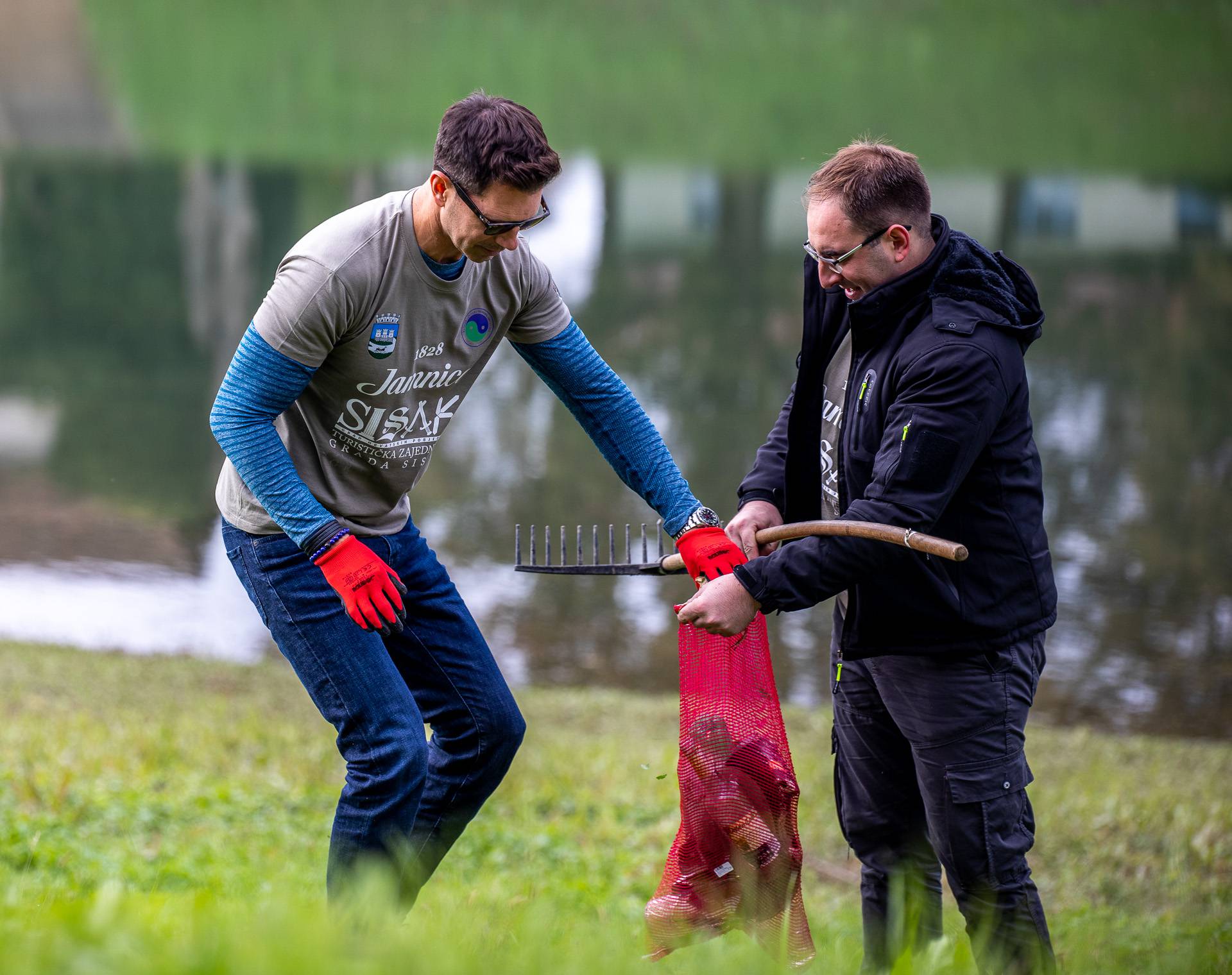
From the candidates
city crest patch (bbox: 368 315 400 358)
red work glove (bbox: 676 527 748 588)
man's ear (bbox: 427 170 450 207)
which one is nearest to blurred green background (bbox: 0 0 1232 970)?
city crest patch (bbox: 368 315 400 358)

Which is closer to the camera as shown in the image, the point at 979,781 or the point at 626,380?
the point at 979,781

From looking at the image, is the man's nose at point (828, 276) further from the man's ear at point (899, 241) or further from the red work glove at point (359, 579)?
the red work glove at point (359, 579)

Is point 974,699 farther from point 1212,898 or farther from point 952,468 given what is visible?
point 1212,898

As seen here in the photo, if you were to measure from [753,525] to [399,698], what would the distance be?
1136mm

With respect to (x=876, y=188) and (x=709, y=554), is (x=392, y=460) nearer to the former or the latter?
(x=709, y=554)

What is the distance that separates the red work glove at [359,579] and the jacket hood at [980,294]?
1512mm

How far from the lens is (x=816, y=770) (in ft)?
23.3

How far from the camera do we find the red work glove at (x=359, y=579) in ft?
10.7

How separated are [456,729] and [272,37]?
39.1m

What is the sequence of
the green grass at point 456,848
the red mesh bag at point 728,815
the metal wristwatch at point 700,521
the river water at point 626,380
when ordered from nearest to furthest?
the green grass at point 456,848
the red mesh bag at point 728,815
the metal wristwatch at point 700,521
the river water at point 626,380

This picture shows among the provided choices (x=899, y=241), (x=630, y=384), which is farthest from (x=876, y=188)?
(x=630, y=384)

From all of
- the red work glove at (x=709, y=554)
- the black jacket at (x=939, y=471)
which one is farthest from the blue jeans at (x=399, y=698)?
the black jacket at (x=939, y=471)

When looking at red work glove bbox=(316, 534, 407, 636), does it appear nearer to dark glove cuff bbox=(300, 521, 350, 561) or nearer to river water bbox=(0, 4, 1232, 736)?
dark glove cuff bbox=(300, 521, 350, 561)

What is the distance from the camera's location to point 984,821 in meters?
3.40
